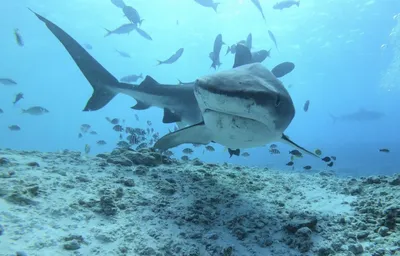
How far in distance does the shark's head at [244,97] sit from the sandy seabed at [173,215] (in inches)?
42.1

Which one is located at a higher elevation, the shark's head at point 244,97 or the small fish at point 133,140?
the small fish at point 133,140

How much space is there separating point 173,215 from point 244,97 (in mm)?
1374

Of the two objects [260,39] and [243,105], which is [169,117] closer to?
[243,105]

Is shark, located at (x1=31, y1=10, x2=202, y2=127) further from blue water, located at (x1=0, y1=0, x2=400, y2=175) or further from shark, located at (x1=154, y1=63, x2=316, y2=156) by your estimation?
blue water, located at (x1=0, y1=0, x2=400, y2=175)

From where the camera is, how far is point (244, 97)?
8.28 ft

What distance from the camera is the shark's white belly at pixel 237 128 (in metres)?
2.89

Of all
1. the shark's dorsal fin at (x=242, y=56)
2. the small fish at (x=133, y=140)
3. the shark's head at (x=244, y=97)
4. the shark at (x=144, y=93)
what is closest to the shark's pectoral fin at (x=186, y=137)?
the shark's head at (x=244, y=97)

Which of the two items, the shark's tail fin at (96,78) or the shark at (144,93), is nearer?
the shark's tail fin at (96,78)

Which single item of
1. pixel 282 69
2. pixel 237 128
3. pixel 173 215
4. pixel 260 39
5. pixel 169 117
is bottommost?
pixel 173 215

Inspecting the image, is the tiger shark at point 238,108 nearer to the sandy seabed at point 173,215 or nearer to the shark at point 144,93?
the shark at point 144,93

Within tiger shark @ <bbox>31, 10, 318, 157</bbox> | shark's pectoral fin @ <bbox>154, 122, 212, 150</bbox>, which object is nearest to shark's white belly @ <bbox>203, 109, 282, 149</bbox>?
tiger shark @ <bbox>31, 10, 318, 157</bbox>

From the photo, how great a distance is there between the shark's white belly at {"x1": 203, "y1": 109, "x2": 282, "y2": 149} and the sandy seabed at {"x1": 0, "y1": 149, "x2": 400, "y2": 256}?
2.49 ft

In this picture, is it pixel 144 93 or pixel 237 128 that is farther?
pixel 144 93

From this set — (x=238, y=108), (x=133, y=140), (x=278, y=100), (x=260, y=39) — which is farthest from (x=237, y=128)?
(x=260, y=39)
